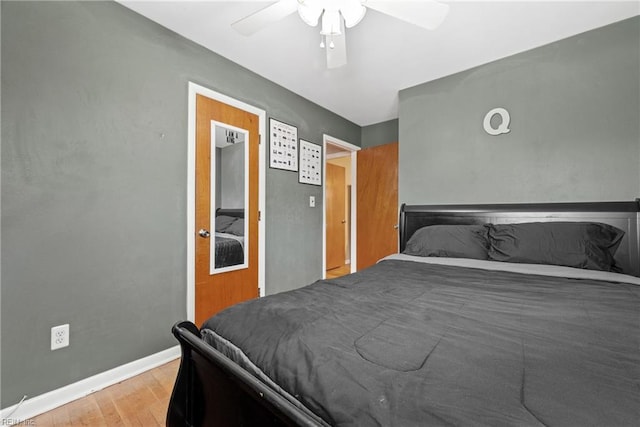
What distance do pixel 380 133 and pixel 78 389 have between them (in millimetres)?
4134

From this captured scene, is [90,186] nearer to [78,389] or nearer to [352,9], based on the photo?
[78,389]

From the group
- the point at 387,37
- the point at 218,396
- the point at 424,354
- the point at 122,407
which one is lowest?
the point at 122,407

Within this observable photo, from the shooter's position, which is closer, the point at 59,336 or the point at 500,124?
the point at 59,336

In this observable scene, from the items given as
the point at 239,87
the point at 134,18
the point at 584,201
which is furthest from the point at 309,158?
the point at 584,201

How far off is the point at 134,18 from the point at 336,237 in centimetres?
433

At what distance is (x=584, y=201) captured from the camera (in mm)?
2125

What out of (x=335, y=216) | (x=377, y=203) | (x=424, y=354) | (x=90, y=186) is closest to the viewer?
(x=424, y=354)

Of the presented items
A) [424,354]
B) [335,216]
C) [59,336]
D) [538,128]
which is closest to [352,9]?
[424,354]

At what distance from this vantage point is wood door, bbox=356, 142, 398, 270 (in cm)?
373

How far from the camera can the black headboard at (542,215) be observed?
1.93m

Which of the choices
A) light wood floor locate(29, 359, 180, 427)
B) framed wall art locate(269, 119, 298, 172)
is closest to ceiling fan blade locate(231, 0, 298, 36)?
framed wall art locate(269, 119, 298, 172)

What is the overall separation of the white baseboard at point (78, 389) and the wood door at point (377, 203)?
8.62 ft

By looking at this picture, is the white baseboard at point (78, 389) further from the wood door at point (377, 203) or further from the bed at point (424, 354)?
the wood door at point (377, 203)

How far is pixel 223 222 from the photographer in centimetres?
246
